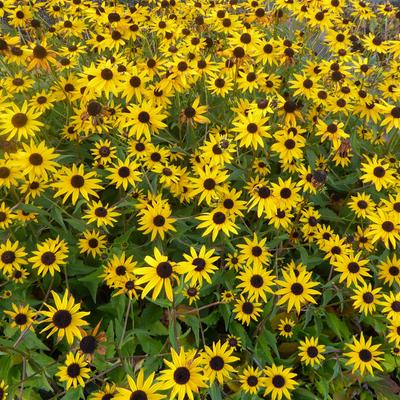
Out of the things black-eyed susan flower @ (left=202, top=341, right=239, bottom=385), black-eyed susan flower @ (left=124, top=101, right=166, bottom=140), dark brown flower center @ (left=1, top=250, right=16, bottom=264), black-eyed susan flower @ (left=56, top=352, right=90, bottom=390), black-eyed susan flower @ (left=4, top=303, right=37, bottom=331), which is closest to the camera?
black-eyed susan flower @ (left=56, top=352, right=90, bottom=390)

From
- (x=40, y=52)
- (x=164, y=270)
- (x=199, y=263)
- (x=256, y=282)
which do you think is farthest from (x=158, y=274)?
(x=40, y=52)

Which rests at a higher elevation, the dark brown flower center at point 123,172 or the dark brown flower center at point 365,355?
the dark brown flower center at point 123,172

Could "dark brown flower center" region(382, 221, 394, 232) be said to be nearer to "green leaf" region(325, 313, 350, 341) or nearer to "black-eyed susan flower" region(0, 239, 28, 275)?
"green leaf" region(325, 313, 350, 341)

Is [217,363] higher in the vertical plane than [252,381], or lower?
higher

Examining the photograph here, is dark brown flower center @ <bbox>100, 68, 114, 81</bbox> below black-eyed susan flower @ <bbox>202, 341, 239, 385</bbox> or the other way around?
the other way around

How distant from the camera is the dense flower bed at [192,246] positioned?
2.14 meters

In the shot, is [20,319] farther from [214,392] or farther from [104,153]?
[104,153]

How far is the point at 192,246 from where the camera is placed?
7.84 feet

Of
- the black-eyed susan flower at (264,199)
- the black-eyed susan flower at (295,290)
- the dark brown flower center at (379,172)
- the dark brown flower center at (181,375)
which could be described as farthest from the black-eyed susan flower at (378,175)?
the dark brown flower center at (181,375)

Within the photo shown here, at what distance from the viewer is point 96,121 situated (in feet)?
8.64

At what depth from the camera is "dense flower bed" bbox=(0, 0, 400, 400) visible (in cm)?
214

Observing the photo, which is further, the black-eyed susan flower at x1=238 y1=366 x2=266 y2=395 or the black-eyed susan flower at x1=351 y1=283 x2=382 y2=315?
the black-eyed susan flower at x1=351 y1=283 x2=382 y2=315

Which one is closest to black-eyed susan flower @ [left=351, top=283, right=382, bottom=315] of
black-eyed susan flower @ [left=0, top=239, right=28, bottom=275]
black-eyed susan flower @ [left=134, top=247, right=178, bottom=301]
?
black-eyed susan flower @ [left=134, top=247, right=178, bottom=301]

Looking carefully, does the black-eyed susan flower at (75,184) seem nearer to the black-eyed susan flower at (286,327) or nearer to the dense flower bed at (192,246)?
the dense flower bed at (192,246)
